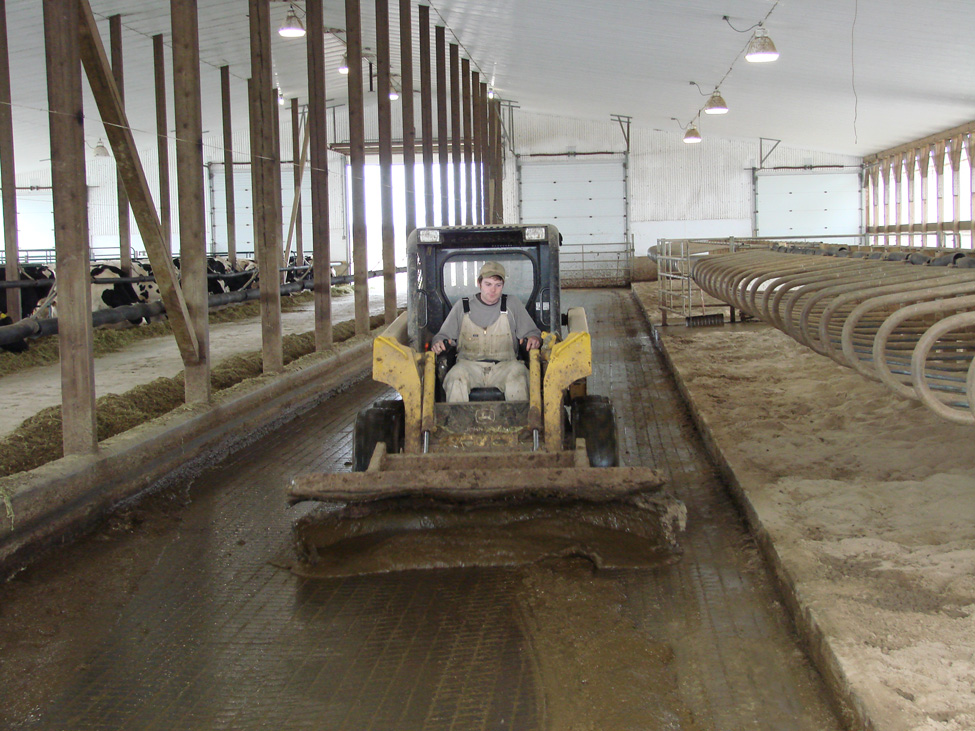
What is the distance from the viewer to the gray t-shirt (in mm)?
6633

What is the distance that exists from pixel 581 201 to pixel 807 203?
27.6 feet

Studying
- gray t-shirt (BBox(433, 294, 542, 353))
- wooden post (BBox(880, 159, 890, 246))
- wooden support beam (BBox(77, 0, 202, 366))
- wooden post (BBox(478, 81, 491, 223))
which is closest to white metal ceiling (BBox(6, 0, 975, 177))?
wooden post (BBox(478, 81, 491, 223))

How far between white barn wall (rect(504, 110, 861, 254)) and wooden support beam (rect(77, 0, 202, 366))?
29.2 m

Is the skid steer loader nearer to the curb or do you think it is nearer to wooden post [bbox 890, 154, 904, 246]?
the curb

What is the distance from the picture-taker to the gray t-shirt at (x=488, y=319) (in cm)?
663

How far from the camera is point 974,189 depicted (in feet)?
71.6

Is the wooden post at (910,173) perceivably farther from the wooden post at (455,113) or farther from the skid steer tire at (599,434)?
the skid steer tire at (599,434)

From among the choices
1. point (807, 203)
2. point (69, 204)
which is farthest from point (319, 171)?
point (807, 203)

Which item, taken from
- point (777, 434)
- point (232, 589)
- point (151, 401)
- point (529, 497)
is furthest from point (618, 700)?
point (151, 401)

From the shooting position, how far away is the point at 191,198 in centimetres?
859

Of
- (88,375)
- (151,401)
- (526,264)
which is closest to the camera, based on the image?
(88,375)

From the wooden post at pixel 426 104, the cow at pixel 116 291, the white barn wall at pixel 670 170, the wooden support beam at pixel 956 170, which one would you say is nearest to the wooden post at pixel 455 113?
the wooden post at pixel 426 104

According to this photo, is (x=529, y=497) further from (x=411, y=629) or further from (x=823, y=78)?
(x=823, y=78)

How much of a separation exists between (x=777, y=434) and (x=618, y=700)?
4313 mm
